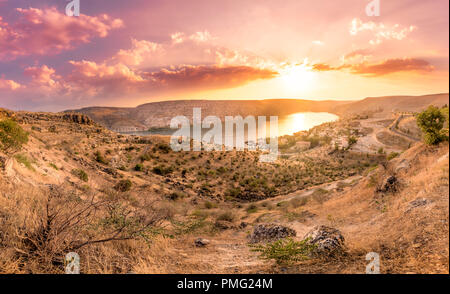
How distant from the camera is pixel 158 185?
23391mm

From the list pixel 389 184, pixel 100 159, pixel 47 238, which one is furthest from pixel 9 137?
pixel 389 184

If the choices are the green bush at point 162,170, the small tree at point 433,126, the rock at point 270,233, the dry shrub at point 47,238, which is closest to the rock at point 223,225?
the rock at point 270,233

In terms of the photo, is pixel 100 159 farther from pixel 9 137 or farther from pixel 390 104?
pixel 390 104

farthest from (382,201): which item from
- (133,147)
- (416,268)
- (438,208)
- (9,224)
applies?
(133,147)

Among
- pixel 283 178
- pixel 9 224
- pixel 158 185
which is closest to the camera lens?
pixel 9 224

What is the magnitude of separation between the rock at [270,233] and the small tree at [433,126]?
683 cm

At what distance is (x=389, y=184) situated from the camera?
10.4 metres

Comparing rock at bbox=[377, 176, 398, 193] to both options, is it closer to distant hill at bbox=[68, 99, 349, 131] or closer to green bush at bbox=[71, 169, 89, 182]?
green bush at bbox=[71, 169, 89, 182]

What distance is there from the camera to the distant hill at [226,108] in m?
107

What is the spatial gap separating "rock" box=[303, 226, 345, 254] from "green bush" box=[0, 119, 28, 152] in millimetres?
15718

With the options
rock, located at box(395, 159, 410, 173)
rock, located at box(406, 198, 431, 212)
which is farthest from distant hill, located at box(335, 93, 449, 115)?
rock, located at box(406, 198, 431, 212)

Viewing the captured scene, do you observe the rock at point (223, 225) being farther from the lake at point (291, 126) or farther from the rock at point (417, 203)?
the lake at point (291, 126)

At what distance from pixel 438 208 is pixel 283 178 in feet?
90.0
